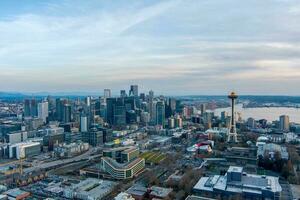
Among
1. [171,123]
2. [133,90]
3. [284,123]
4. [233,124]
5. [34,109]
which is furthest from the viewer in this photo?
[133,90]

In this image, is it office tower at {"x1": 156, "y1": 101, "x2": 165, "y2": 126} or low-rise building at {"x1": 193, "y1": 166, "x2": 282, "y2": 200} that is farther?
office tower at {"x1": 156, "y1": 101, "x2": 165, "y2": 126}

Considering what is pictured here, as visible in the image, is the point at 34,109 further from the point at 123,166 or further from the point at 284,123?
the point at 284,123

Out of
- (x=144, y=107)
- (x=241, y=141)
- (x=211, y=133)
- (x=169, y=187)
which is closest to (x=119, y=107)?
(x=144, y=107)

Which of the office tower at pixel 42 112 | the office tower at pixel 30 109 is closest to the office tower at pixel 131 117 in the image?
the office tower at pixel 42 112

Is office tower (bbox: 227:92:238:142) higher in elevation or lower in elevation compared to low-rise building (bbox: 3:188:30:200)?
higher

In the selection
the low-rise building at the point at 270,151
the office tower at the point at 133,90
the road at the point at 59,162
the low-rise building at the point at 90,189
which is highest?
the office tower at the point at 133,90

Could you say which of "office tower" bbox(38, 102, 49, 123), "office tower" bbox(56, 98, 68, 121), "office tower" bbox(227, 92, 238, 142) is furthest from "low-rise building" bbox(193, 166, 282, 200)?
"office tower" bbox(38, 102, 49, 123)

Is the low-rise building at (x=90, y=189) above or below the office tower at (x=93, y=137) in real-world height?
below

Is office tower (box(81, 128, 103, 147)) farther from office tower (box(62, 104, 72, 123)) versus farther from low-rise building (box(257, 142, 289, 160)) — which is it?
low-rise building (box(257, 142, 289, 160))

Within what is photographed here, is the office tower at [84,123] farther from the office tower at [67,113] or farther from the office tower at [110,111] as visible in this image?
the office tower at [110,111]

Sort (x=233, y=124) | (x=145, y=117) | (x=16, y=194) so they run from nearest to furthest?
1. (x=16, y=194)
2. (x=233, y=124)
3. (x=145, y=117)

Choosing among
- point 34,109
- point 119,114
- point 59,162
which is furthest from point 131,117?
point 59,162

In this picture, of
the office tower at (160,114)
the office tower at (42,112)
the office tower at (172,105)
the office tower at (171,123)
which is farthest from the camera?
the office tower at (172,105)
